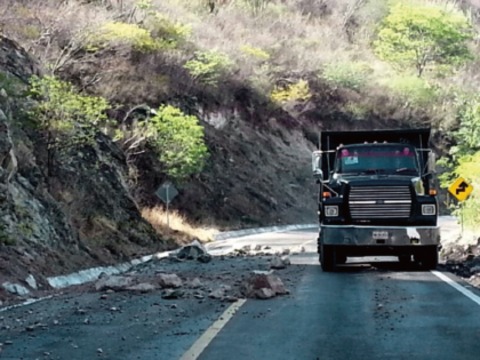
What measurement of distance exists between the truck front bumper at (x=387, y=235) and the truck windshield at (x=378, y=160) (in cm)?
148

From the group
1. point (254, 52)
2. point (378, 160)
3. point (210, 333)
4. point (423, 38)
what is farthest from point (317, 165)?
point (423, 38)

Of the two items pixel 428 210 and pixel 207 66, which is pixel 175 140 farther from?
pixel 428 210

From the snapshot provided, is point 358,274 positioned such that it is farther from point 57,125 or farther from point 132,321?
point 57,125

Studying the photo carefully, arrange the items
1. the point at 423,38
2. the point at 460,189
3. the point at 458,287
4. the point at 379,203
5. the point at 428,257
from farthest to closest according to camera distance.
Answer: the point at 423,38
the point at 460,189
the point at 428,257
the point at 379,203
the point at 458,287

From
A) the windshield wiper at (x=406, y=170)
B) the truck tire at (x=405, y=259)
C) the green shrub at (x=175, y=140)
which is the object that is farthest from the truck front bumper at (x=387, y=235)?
the green shrub at (x=175, y=140)

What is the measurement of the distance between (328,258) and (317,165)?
6.75 feet

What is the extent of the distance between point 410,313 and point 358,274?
665cm

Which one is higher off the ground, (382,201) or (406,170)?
(406,170)

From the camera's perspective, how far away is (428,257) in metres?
19.2

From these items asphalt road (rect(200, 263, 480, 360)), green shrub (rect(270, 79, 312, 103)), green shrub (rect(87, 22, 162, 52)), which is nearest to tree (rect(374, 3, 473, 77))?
green shrub (rect(270, 79, 312, 103))

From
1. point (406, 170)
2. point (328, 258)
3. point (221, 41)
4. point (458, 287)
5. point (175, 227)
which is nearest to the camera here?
point (458, 287)

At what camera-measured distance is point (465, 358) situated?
8.65 metres

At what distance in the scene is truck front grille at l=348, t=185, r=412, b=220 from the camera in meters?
18.5

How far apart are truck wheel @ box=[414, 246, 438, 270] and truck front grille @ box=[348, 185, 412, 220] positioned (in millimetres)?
1035
